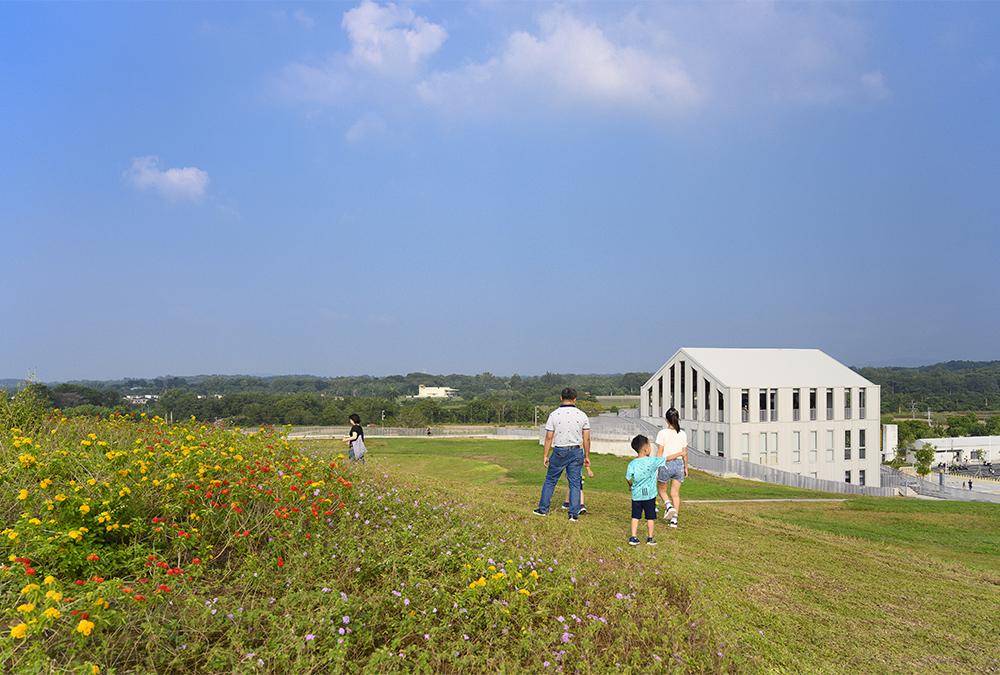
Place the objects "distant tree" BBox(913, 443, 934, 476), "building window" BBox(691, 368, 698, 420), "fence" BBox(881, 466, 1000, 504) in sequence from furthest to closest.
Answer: "distant tree" BBox(913, 443, 934, 476)
"building window" BBox(691, 368, 698, 420)
"fence" BBox(881, 466, 1000, 504)

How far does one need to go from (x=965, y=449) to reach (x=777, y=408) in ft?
128

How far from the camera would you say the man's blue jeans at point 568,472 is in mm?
8742

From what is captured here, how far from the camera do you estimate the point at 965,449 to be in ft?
188

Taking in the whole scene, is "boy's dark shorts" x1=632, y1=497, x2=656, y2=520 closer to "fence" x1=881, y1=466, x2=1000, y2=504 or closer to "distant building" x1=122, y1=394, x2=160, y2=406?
"fence" x1=881, y1=466, x2=1000, y2=504

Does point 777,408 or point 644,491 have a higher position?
point 644,491

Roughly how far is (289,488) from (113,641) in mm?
Answer: 2153

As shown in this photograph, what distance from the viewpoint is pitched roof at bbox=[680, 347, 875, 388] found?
1259 inches

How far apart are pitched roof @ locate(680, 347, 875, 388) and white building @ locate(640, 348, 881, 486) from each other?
2.1 inches

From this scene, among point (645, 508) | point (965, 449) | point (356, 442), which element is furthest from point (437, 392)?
point (645, 508)

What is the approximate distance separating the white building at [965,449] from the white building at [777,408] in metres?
24.3

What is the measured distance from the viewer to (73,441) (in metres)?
6.96

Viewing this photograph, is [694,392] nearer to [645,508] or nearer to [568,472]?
[568,472]

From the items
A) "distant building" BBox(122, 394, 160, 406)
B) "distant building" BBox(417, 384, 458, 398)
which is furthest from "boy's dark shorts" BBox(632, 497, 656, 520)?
"distant building" BBox(417, 384, 458, 398)

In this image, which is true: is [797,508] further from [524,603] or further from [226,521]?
[226,521]
